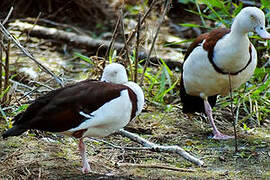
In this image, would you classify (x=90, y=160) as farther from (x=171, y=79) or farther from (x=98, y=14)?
(x=98, y=14)

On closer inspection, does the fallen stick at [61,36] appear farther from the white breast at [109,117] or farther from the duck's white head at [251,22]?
the white breast at [109,117]

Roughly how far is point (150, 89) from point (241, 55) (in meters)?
1.40

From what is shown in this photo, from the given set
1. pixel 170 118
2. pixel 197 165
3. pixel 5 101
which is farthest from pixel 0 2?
pixel 197 165

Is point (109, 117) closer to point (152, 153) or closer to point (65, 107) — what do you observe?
point (65, 107)

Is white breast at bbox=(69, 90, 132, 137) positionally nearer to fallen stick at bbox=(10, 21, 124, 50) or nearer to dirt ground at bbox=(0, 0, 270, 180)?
dirt ground at bbox=(0, 0, 270, 180)

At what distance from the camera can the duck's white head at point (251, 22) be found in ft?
14.4

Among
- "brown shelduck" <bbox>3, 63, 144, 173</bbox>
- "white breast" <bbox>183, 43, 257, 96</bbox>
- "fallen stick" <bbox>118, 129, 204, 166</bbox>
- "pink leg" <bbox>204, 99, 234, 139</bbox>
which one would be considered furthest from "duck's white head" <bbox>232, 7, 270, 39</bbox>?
"brown shelduck" <bbox>3, 63, 144, 173</bbox>

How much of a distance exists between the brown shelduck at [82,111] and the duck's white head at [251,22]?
1.31 metres

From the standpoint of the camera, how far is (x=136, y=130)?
495 centimetres

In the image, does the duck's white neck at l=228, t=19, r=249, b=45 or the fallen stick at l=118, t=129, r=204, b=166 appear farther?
the duck's white neck at l=228, t=19, r=249, b=45

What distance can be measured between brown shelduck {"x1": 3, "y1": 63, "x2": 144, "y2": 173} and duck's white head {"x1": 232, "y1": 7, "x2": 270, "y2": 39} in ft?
4.31

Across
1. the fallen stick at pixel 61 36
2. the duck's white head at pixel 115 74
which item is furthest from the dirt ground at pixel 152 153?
the fallen stick at pixel 61 36

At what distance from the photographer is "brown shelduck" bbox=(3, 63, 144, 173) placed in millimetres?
3467

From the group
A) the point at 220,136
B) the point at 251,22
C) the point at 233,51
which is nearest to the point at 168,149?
the point at 220,136
